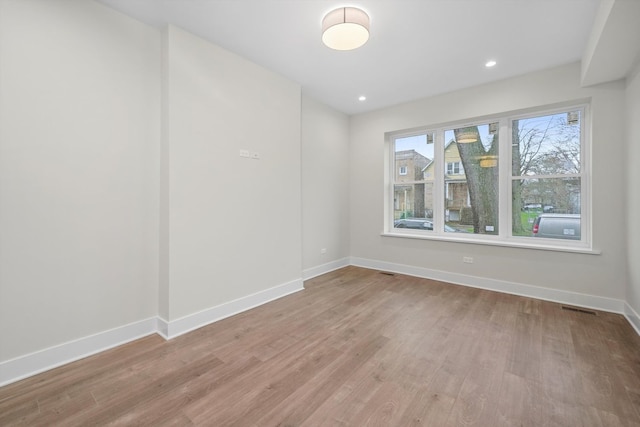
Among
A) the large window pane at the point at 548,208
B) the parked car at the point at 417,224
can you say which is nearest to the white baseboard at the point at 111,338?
the parked car at the point at 417,224

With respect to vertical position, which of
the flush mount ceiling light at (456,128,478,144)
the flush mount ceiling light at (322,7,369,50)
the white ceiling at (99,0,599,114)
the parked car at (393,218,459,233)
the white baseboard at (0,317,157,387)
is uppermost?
the white ceiling at (99,0,599,114)

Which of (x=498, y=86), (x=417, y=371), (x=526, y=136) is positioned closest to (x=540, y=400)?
(x=417, y=371)

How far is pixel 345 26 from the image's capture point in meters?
2.32

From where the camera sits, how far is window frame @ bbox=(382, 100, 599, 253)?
3.37m

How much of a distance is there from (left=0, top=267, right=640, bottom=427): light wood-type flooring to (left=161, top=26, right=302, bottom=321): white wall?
1.80ft

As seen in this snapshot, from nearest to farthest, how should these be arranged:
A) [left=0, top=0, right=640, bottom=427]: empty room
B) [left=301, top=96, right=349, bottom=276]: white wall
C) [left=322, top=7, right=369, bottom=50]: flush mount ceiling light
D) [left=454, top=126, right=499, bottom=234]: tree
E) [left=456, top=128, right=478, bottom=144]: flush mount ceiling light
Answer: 1. [left=0, top=0, right=640, bottom=427]: empty room
2. [left=322, top=7, right=369, bottom=50]: flush mount ceiling light
3. [left=454, top=126, right=499, bottom=234]: tree
4. [left=456, top=128, right=478, bottom=144]: flush mount ceiling light
5. [left=301, top=96, right=349, bottom=276]: white wall

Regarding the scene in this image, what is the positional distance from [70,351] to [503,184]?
522 centimetres

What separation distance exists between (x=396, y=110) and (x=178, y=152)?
3.63 m

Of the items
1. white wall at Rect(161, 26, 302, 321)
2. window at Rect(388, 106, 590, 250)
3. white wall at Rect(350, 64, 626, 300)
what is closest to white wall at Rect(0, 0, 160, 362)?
white wall at Rect(161, 26, 302, 321)

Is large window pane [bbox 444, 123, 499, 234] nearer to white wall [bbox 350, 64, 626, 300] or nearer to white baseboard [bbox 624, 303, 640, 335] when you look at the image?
white wall [bbox 350, 64, 626, 300]

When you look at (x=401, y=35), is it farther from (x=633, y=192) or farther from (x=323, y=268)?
(x=323, y=268)

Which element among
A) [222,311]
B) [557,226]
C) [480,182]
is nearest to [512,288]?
[557,226]

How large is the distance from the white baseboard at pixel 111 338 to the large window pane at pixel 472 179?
3.23 m

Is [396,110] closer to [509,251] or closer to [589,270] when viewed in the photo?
[509,251]
